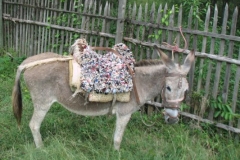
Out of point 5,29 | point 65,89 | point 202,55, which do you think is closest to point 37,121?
point 65,89

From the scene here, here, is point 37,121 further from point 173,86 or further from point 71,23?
point 71,23

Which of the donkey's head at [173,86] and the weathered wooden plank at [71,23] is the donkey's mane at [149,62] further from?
the weathered wooden plank at [71,23]

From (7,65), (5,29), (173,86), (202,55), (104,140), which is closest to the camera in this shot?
(173,86)

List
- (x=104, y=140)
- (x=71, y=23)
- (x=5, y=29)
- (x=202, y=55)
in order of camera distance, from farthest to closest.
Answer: (x=5, y=29) → (x=71, y=23) → (x=202, y=55) → (x=104, y=140)

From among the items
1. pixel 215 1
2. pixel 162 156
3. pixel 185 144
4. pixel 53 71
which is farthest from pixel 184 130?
pixel 215 1

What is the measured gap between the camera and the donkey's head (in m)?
3.95

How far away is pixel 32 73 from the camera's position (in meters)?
4.29

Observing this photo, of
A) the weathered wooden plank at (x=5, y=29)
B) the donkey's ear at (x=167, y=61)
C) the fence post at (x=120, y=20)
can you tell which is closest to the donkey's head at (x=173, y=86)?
the donkey's ear at (x=167, y=61)

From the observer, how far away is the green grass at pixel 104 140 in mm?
4078

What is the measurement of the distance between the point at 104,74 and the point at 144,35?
193cm

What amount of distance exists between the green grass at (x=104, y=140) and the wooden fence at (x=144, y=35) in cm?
42

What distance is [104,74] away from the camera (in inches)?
162

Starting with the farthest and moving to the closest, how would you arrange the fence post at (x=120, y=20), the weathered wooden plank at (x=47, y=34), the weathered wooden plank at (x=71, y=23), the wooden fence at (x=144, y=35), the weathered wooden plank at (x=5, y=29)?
1. the weathered wooden plank at (x=5, y=29)
2. the weathered wooden plank at (x=47, y=34)
3. the weathered wooden plank at (x=71, y=23)
4. the fence post at (x=120, y=20)
5. the wooden fence at (x=144, y=35)

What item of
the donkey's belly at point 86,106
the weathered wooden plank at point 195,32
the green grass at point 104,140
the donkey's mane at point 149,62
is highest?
the weathered wooden plank at point 195,32
